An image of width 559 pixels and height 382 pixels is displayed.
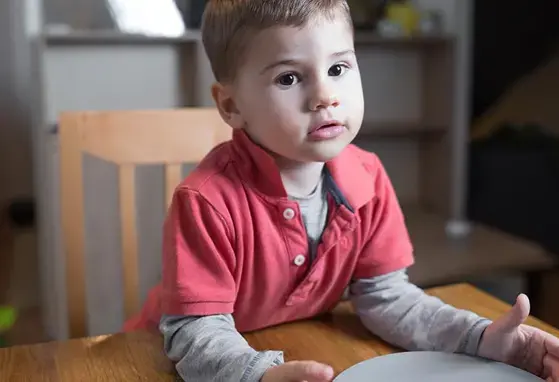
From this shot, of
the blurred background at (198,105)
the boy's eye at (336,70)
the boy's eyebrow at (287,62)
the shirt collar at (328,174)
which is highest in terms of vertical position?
the boy's eyebrow at (287,62)

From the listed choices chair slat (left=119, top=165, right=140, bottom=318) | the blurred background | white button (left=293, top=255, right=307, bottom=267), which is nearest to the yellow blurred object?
the blurred background

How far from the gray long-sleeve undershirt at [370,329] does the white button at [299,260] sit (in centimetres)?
10

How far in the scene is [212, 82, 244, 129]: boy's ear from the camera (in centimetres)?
80

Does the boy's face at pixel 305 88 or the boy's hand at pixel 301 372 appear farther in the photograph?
the boy's face at pixel 305 88

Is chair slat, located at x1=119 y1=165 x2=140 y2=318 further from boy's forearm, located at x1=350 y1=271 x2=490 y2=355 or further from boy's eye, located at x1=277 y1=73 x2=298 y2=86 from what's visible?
boy's eye, located at x1=277 y1=73 x2=298 y2=86

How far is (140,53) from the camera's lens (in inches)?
91.9

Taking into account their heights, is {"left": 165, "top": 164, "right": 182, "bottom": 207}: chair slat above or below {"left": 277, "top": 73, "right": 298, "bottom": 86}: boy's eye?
below

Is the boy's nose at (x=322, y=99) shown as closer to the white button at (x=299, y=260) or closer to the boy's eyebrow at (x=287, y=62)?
the boy's eyebrow at (x=287, y=62)

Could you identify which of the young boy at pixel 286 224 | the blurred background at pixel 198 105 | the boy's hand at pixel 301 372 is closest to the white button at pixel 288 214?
the young boy at pixel 286 224

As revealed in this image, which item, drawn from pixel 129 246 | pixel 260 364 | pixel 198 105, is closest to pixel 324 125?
pixel 260 364

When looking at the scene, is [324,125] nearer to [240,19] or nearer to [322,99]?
[322,99]

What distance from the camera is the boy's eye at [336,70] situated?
2.45 ft

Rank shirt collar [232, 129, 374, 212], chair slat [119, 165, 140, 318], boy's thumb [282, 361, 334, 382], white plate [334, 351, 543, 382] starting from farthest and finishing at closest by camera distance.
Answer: chair slat [119, 165, 140, 318] < shirt collar [232, 129, 374, 212] < white plate [334, 351, 543, 382] < boy's thumb [282, 361, 334, 382]

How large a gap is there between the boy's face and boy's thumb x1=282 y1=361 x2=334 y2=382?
8.9 inches
